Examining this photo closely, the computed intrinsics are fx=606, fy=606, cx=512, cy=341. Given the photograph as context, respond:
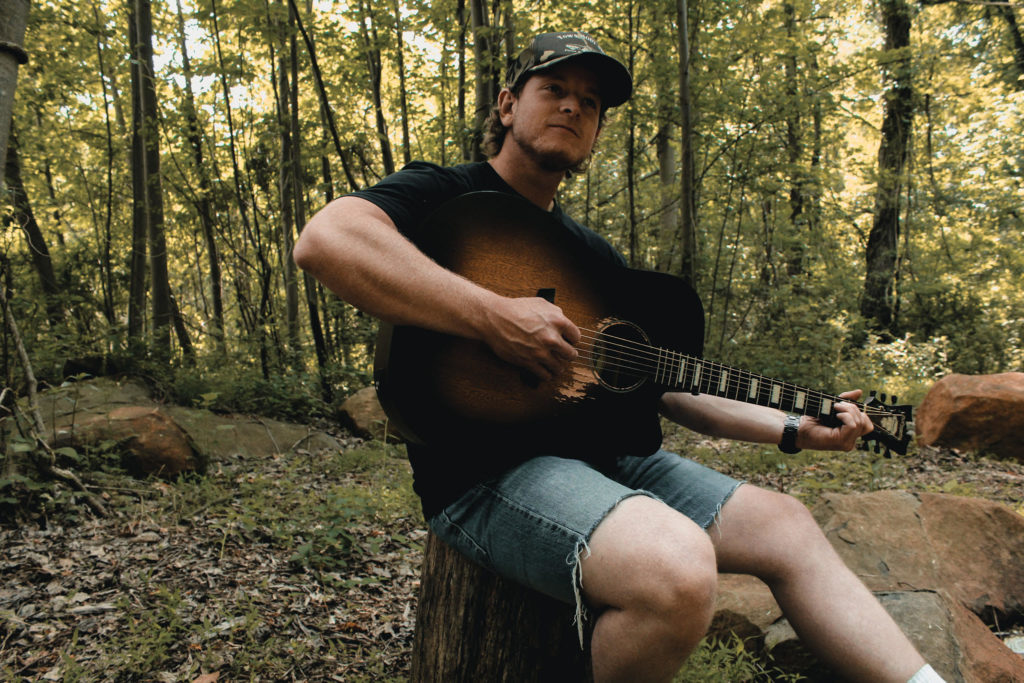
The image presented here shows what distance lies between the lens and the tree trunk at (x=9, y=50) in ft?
Answer: 6.91

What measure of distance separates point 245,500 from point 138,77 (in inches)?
252

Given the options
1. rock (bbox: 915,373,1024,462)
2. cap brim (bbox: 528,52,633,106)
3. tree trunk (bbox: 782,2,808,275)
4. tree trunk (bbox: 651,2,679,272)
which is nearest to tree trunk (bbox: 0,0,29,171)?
cap brim (bbox: 528,52,633,106)

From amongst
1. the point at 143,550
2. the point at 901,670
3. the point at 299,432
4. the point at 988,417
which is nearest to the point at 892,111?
the point at 988,417

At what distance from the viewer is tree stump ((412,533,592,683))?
5.28ft

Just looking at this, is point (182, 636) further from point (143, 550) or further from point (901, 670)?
point (901, 670)

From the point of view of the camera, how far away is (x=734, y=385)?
187cm

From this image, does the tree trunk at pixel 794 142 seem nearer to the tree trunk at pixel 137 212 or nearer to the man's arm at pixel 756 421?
the man's arm at pixel 756 421

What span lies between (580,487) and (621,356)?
0.48 metres

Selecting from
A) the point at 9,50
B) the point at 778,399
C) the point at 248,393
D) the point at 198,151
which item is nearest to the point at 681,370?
the point at 778,399

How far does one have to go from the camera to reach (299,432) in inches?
245

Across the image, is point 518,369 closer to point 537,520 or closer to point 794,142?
point 537,520

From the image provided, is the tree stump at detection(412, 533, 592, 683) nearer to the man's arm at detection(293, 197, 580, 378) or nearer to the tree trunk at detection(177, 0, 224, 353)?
the man's arm at detection(293, 197, 580, 378)

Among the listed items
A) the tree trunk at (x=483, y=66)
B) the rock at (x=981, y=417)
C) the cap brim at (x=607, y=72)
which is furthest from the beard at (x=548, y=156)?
the rock at (x=981, y=417)

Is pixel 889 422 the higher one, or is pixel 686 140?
pixel 686 140
